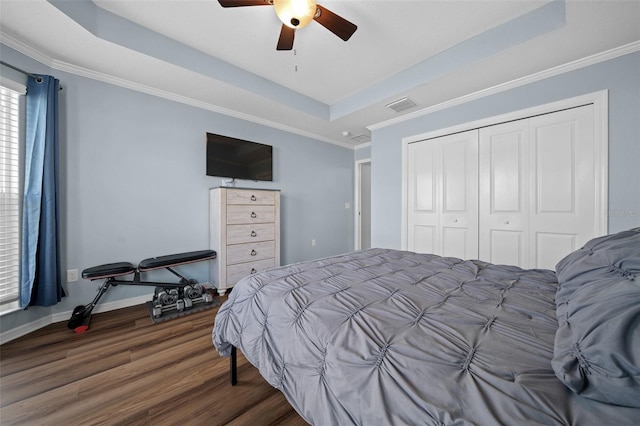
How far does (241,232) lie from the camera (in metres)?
2.95

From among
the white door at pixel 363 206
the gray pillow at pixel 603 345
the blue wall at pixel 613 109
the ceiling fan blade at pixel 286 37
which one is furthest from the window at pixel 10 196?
the white door at pixel 363 206

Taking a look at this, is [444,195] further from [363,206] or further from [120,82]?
[120,82]

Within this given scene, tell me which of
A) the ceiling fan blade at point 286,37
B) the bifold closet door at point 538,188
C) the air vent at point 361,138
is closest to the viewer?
the ceiling fan blade at point 286,37

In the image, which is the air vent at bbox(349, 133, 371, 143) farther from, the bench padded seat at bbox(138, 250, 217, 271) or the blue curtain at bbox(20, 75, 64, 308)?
the blue curtain at bbox(20, 75, 64, 308)

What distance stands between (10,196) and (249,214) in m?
1.99

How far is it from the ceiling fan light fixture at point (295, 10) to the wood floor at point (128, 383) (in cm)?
237

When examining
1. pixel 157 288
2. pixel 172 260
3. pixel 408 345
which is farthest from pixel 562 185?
pixel 157 288

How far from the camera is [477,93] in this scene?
2691 mm

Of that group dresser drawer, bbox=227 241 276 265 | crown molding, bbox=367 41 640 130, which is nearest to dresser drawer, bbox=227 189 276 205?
dresser drawer, bbox=227 241 276 265

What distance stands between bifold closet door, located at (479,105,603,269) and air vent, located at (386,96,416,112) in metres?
0.92

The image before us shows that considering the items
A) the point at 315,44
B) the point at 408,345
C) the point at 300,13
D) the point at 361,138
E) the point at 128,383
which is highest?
the point at 315,44

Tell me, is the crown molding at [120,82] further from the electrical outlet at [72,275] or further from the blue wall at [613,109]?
the blue wall at [613,109]

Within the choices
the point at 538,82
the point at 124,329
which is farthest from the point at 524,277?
the point at 124,329

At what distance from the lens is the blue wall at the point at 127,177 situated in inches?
87.0
